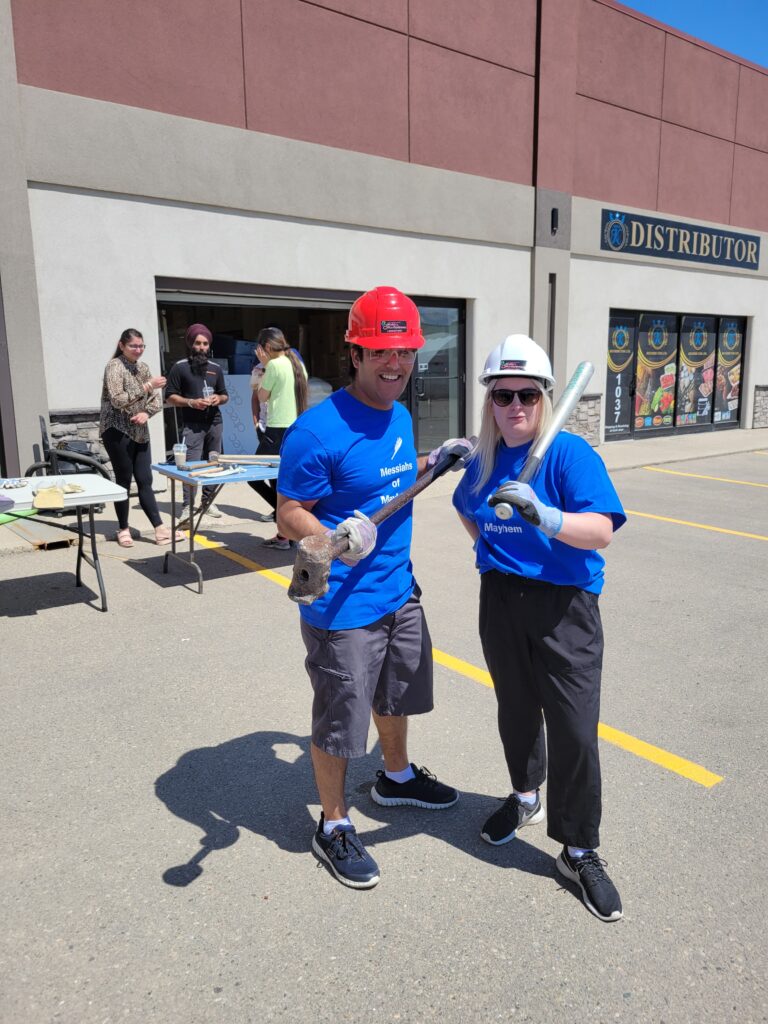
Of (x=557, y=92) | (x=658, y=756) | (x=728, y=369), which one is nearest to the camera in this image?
(x=658, y=756)

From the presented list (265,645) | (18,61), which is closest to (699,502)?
(265,645)

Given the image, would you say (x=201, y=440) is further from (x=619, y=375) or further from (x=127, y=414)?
(x=619, y=375)

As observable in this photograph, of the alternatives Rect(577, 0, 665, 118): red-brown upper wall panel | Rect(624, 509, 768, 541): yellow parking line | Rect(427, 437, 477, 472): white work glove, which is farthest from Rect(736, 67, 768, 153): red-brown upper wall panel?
Rect(427, 437, 477, 472): white work glove

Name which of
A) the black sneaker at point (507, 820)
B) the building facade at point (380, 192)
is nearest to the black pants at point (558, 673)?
the black sneaker at point (507, 820)

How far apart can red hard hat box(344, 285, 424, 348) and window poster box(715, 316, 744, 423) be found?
17.2 meters

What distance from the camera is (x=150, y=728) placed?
3.78 meters

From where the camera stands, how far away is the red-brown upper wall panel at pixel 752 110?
16516 mm

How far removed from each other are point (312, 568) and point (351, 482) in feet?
1.41

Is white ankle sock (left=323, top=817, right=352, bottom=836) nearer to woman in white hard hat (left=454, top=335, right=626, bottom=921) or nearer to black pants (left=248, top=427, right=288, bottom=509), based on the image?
woman in white hard hat (left=454, top=335, right=626, bottom=921)

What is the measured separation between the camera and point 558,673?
99.4 inches

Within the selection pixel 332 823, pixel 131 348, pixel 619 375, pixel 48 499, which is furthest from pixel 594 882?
pixel 619 375

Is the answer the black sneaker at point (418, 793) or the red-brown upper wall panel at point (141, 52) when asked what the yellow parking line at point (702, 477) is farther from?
the black sneaker at point (418, 793)

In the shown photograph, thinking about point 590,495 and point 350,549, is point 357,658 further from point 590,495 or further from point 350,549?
point 590,495

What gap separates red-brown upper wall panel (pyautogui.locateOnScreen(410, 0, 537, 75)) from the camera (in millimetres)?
11430
